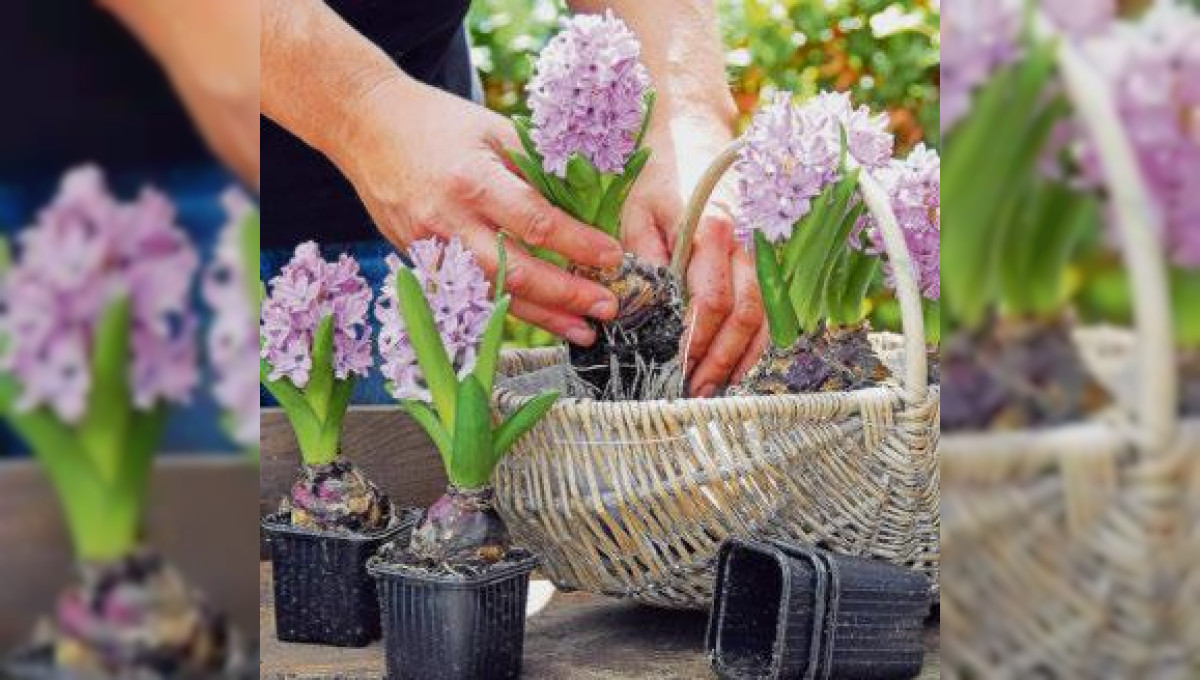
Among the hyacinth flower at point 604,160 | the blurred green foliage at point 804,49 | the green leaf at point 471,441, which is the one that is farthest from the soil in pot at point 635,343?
the blurred green foliage at point 804,49

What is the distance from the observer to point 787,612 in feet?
2.93

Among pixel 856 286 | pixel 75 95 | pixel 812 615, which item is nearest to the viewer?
pixel 75 95

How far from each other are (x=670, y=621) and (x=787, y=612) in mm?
248

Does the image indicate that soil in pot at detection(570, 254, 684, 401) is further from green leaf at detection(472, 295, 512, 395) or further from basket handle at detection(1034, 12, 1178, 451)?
basket handle at detection(1034, 12, 1178, 451)

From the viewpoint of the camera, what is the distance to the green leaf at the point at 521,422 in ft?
3.27

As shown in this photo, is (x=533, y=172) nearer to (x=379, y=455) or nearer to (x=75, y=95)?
(x=379, y=455)

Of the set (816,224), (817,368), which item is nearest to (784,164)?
(816,224)

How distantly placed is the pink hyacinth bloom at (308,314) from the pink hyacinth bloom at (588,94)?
19 cm

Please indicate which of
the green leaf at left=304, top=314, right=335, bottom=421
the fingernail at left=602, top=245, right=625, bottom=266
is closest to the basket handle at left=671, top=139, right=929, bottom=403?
the fingernail at left=602, top=245, right=625, bottom=266

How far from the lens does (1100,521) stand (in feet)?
1.08

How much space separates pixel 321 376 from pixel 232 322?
2.56 ft

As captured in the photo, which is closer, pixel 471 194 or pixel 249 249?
pixel 249 249

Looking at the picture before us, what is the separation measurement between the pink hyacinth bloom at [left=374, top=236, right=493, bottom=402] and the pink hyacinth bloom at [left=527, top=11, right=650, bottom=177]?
0.15 metres

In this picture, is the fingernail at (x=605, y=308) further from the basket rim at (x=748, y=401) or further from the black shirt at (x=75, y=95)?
the black shirt at (x=75, y=95)
